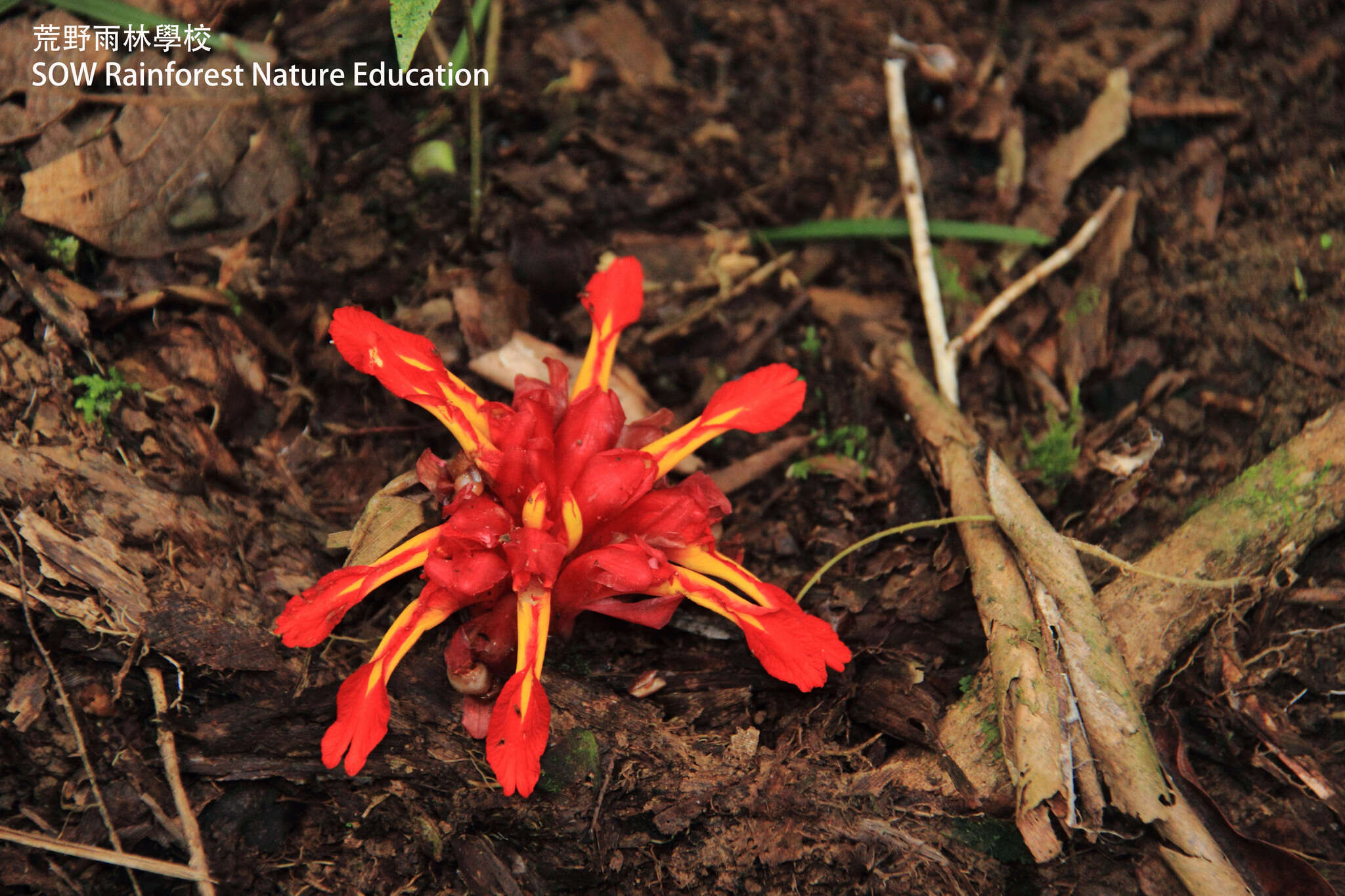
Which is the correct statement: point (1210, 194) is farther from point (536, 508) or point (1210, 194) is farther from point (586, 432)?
point (536, 508)

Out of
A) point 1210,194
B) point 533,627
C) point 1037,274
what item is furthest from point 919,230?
point 533,627

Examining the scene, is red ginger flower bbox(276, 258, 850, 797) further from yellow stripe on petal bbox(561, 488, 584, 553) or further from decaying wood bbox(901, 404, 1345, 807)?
decaying wood bbox(901, 404, 1345, 807)

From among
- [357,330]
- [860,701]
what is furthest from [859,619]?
[357,330]

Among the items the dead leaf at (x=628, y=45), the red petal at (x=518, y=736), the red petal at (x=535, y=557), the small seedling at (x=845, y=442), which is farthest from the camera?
the dead leaf at (x=628, y=45)

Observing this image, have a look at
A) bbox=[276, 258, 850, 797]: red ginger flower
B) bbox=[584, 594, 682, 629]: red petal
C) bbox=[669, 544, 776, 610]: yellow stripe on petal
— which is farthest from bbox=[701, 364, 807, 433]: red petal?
bbox=[584, 594, 682, 629]: red petal

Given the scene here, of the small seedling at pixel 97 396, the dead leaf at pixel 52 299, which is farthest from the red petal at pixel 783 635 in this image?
the dead leaf at pixel 52 299

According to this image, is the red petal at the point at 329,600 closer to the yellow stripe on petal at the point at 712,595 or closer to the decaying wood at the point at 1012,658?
the yellow stripe on petal at the point at 712,595

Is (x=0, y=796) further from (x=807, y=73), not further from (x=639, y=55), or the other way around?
(x=807, y=73)
